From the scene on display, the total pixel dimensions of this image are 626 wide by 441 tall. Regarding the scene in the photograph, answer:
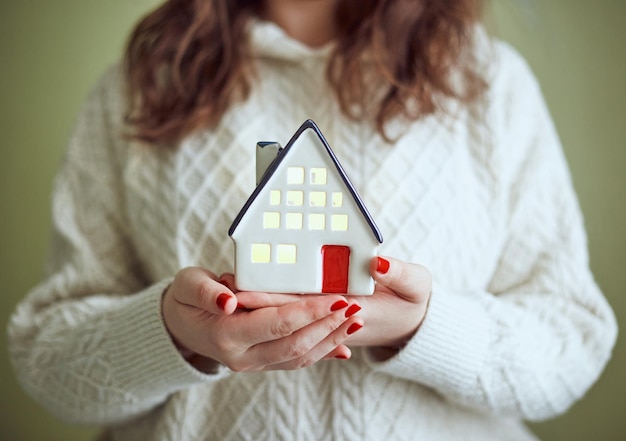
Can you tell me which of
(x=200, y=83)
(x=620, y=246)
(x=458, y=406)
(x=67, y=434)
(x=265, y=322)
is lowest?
(x=67, y=434)

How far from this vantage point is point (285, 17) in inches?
37.7

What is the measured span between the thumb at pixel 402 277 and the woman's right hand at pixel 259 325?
0.04 metres

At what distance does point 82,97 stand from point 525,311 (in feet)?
3.40

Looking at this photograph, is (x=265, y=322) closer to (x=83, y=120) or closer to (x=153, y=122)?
(x=153, y=122)

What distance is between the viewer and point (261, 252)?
552 millimetres

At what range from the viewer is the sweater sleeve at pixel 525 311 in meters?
0.74

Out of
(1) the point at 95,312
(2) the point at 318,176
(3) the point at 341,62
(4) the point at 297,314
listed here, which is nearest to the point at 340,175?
(2) the point at 318,176

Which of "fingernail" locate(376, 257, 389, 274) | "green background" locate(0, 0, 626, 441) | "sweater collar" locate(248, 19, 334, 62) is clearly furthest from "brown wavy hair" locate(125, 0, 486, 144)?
"fingernail" locate(376, 257, 389, 274)

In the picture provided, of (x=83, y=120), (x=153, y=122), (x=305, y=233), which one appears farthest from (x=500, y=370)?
(x=83, y=120)

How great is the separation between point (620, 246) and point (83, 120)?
928 mm

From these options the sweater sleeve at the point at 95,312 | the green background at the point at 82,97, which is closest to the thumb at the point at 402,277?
the sweater sleeve at the point at 95,312

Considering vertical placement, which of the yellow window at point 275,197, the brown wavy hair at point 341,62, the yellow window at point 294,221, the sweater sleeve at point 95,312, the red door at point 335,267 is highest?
the brown wavy hair at point 341,62

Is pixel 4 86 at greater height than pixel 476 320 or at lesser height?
greater

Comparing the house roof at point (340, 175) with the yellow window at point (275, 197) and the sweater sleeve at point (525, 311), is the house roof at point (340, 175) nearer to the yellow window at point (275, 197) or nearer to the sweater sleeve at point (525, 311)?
the yellow window at point (275, 197)
